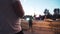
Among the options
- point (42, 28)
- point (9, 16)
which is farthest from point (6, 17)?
point (42, 28)

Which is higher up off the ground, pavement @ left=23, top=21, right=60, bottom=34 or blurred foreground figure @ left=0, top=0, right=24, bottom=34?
blurred foreground figure @ left=0, top=0, right=24, bottom=34

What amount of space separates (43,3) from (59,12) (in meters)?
0.44

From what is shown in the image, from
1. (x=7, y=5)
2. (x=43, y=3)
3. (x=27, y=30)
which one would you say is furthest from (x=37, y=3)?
(x=7, y=5)

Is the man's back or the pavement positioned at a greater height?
the man's back

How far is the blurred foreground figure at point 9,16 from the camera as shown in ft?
2.68

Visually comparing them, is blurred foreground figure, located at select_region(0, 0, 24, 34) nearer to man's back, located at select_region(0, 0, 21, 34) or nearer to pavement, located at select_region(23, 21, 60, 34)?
man's back, located at select_region(0, 0, 21, 34)

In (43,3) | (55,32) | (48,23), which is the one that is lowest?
(55,32)

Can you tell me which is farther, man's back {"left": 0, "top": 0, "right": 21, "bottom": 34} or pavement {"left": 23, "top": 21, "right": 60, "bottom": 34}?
pavement {"left": 23, "top": 21, "right": 60, "bottom": 34}

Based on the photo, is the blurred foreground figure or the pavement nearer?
the blurred foreground figure

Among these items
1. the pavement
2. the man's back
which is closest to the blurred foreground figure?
the man's back

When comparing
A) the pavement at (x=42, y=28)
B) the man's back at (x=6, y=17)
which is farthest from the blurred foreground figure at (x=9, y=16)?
the pavement at (x=42, y=28)

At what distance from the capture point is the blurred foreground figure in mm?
817

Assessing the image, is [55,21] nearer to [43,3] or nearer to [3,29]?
[43,3]

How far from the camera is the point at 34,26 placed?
10.7 feet
